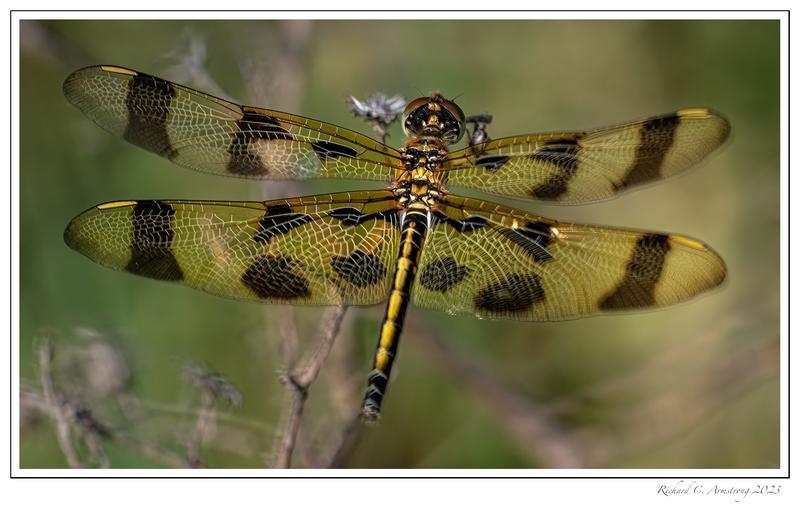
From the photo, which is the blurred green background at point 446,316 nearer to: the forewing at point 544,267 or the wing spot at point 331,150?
the wing spot at point 331,150

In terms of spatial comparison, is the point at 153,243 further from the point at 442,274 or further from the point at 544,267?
the point at 544,267

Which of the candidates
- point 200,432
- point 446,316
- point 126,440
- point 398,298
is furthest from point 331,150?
point 446,316

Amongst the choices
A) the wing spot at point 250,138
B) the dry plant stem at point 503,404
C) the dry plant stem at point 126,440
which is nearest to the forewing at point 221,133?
the wing spot at point 250,138

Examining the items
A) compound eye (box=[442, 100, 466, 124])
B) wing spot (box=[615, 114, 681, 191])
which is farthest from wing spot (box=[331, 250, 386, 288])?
wing spot (box=[615, 114, 681, 191])

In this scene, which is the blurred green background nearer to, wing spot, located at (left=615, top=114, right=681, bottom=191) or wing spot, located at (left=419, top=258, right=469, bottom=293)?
wing spot, located at (left=419, top=258, right=469, bottom=293)

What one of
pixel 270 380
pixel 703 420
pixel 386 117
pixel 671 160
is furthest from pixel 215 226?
pixel 703 420

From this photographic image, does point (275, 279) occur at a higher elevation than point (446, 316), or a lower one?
lower
